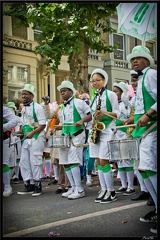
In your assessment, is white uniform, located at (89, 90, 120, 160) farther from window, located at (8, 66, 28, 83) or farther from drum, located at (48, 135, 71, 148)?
window, located at (8, 66, 28, 83)

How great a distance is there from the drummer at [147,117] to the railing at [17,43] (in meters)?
1.27

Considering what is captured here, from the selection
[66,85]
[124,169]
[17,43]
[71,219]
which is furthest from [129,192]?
[17,43]

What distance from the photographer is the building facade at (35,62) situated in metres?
5.18

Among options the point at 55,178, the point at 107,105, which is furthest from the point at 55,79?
the point at 55,178

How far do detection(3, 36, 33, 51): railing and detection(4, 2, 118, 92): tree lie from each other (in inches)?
4.2

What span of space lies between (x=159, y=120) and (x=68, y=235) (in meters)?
1.60

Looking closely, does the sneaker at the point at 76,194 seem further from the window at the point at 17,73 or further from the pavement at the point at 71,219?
the window at the point at 17,73

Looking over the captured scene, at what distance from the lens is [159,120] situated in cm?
470

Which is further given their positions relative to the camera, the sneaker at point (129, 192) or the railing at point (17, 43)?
the sneaker at point (129, 192)

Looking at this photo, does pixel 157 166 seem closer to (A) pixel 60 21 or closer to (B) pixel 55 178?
(A) pixel 60 21

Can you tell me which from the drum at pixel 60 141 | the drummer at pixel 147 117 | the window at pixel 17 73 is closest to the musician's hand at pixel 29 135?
the drum at pixel 60 141

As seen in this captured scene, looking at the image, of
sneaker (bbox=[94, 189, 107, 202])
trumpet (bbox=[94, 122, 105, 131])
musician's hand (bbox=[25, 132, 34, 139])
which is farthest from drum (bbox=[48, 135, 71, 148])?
sneaker (bbox=[94, 189, 107, 202])

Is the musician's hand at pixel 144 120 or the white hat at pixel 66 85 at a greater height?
the white hat at pixel 66 85

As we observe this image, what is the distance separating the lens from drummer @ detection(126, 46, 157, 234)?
16.1ft
